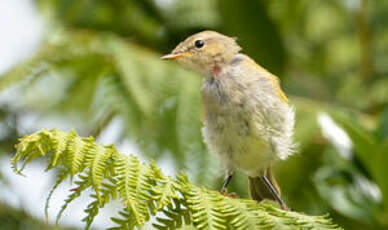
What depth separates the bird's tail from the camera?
10.3 ft

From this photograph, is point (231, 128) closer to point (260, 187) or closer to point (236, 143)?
point (236, 143)

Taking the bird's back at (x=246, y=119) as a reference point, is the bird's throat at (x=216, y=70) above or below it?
above

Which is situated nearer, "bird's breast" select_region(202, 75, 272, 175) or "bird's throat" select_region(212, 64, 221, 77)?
"bird's breast" select_region(202, 75, 272, 175)

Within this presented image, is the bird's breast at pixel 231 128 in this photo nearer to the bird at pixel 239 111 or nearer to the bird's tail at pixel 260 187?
the bird at pixel 239 111

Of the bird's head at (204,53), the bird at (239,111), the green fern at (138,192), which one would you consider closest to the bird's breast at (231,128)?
the bird at (239,111)

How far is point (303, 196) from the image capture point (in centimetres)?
371

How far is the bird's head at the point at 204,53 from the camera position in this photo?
120 inches

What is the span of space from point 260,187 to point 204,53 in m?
0.77

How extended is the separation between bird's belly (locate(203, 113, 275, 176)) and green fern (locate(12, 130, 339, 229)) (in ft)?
2.23

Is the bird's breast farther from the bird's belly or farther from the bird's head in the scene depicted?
the bird's head

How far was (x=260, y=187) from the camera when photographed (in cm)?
323

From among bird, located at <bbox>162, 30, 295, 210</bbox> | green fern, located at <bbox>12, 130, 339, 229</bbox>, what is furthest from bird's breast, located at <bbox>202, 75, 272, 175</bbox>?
green fern, located at <bbox>12, 130, 339, 229</bbox>

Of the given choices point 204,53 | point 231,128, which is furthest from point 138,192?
point 204,53

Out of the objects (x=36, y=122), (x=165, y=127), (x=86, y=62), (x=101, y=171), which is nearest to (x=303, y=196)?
(x=165, y=127)
